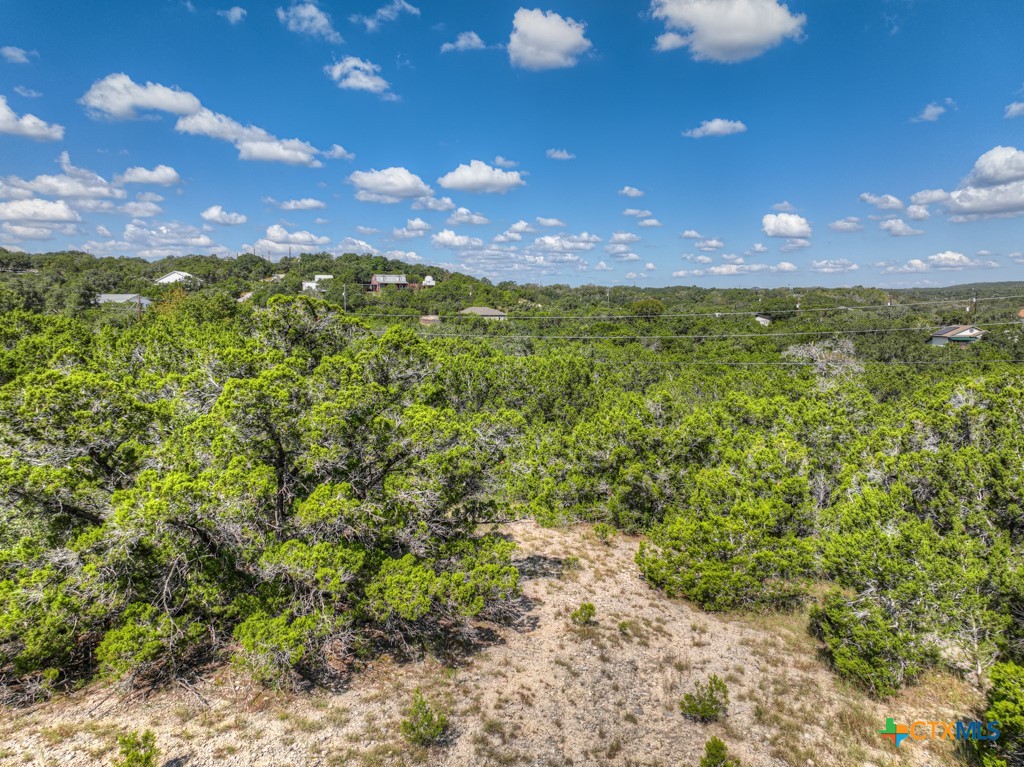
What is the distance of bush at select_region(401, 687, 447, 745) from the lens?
25.5 feet

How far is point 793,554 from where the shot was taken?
431 inches

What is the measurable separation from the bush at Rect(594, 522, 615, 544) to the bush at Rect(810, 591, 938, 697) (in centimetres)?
700

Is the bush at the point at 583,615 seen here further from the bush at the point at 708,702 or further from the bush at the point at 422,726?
the bush at the point at 422,726

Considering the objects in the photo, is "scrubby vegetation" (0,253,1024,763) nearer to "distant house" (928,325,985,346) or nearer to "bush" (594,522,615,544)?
"bush" (594,522,615,544)

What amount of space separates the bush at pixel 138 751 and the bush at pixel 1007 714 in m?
11.7

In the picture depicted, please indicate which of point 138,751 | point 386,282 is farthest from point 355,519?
point 386,282

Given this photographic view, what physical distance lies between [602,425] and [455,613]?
804 centimetres

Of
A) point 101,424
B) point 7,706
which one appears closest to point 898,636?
point 101,424

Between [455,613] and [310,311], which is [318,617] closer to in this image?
[455,613]

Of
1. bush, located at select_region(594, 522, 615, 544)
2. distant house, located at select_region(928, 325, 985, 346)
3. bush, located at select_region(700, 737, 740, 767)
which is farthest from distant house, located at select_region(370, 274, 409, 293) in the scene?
bush, located at select_region(700, 737, 740, 767)

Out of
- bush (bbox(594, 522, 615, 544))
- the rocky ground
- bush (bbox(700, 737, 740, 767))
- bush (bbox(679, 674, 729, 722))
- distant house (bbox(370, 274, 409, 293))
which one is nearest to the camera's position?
bush (bbox(700, 737, 740, 767))

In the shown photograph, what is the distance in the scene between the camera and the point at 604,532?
15852mm

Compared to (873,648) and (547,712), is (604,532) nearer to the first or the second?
(547,712)

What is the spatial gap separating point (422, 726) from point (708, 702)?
5.11m
